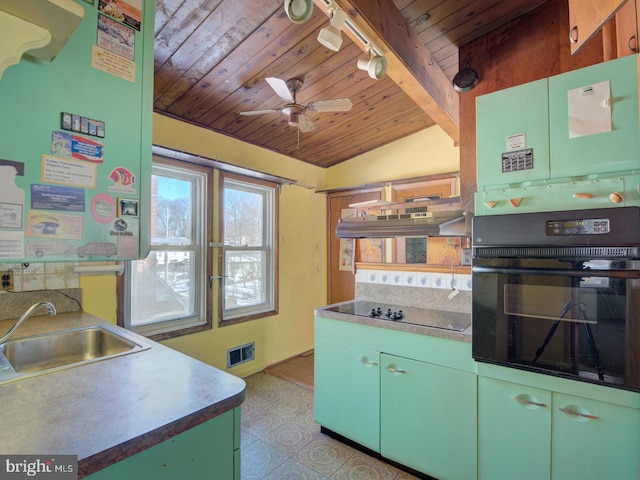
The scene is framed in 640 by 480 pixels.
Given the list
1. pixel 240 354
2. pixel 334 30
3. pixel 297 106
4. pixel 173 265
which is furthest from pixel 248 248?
pixel 334 30

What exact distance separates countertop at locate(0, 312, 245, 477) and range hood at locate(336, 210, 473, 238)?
4.76 feet

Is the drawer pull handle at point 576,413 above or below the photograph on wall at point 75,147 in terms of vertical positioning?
below

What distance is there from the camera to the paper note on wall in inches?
51.3

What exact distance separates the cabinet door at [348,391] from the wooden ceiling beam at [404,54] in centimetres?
177

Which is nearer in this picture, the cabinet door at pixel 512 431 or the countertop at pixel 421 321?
the cabinet door at pixel 512 431

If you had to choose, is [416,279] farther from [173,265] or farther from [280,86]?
[173,265]

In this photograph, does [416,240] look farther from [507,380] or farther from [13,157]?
[13,157]

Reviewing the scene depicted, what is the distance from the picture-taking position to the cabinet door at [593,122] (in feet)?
4.13

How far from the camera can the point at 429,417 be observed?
1.79 m

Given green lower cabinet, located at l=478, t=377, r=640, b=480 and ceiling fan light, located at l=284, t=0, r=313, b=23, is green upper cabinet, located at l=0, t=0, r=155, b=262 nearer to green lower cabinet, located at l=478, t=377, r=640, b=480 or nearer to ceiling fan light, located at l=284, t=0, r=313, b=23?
ceiling fan light, located at l=284, t=0, r=313, b=23

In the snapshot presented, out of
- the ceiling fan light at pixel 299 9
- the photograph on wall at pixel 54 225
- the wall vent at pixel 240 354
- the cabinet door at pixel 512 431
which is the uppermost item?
the ceiling fan light at pixel 299 9

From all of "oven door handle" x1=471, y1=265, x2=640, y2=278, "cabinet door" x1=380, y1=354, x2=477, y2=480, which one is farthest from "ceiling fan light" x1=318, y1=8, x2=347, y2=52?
"cabinet door" x1=380, y1=354, x2=477, y2=480

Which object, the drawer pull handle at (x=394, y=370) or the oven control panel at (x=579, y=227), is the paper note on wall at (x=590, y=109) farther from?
the drawer pull handle at (x=394, y=370)

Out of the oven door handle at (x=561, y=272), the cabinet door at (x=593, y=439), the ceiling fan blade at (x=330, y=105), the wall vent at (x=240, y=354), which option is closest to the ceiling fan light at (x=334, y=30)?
the ceiling fan blade at (x=330, y=105)
